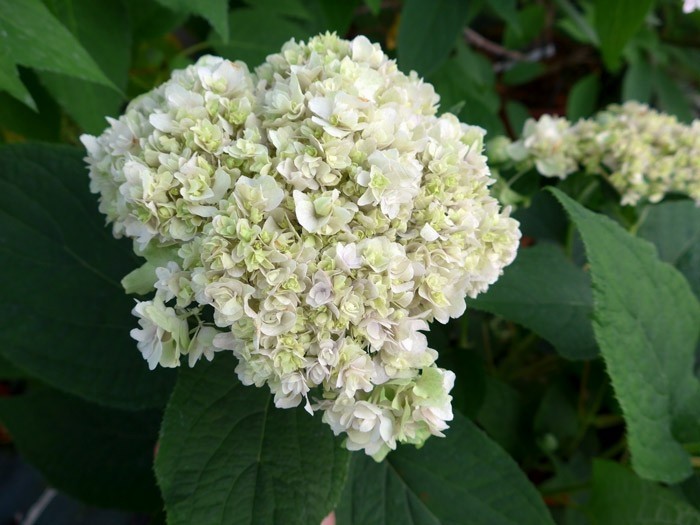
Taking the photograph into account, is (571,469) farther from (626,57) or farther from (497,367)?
(626,57)

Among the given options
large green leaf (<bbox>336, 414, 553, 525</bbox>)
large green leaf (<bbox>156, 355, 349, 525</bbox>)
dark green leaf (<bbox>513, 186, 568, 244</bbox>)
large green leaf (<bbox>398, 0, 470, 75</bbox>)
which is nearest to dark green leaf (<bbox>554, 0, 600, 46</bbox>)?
large green leaf (<bbox>398, 0, 470, 75</bbox>)

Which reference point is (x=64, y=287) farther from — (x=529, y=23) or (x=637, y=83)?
(x=637, y=83)

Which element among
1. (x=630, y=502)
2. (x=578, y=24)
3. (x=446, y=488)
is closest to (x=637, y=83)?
(x=578, y=24)

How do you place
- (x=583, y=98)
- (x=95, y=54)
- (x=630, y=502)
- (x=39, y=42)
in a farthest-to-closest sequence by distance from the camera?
1. (x=583, y=98)
2. (x=95, y=54)
3. (x=630, y=502)
4. (x=39, y=42)

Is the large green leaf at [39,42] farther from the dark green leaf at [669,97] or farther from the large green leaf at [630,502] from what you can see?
the dark green leaf at [669,97]

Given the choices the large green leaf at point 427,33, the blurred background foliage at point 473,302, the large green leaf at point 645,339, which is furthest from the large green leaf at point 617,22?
the large green leaf at point 645,339

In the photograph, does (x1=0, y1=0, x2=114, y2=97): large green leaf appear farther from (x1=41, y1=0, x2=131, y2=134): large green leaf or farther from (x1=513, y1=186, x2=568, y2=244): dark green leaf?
(x1=513, y1=186, x2=568, y2=244): dark green leaf

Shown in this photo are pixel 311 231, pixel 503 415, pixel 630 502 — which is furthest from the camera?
pixel 503 415
